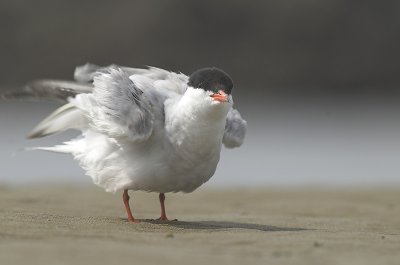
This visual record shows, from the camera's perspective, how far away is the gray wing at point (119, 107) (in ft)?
18.3

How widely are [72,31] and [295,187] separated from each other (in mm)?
15570

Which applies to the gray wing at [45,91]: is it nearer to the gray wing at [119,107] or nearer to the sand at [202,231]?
the gray wing at [119,107]

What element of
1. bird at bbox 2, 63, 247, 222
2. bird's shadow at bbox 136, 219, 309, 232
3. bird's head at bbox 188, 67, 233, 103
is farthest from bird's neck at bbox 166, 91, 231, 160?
bird's shadow at bbox 136, 219, 309, 232

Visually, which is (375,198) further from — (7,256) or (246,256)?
(7,256)

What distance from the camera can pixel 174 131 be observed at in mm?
5723

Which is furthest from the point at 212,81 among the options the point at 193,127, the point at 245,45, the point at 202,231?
the point at 245,45

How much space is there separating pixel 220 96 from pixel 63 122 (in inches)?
65.1

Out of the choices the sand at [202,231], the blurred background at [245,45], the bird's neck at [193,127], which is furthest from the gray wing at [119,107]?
the blurred background at [245,45]

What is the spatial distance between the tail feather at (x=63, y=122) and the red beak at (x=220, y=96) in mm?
1288

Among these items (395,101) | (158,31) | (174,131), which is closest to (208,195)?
(174,131)

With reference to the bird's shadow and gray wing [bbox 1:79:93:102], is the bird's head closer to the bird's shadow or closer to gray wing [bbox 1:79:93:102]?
the bird's shadow

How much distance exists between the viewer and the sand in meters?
4.19

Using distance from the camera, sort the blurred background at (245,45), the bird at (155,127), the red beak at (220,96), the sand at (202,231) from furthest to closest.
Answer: the blurred background at (245,45), the bird at (155,127), the red beak at (220,96), the sand at (202,231)

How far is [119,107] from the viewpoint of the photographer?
567cm
